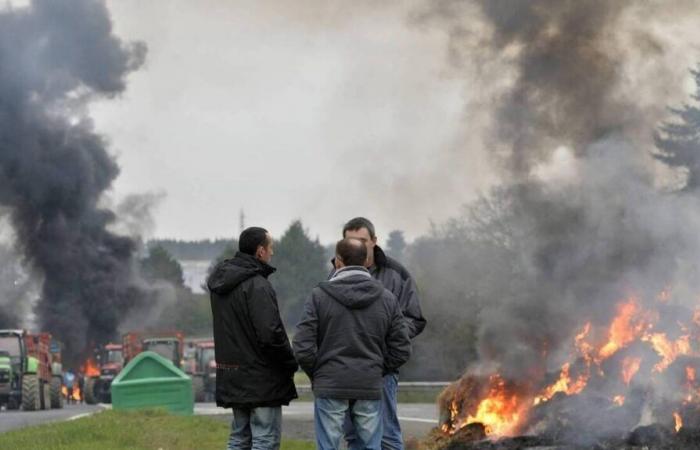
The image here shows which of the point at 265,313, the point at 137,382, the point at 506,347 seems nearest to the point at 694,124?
the point at 137,382

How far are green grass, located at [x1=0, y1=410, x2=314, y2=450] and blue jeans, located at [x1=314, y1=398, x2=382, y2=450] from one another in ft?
19.6

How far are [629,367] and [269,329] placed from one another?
7.59 m

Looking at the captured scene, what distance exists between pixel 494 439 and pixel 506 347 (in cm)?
233

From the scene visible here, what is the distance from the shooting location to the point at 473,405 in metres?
14.8

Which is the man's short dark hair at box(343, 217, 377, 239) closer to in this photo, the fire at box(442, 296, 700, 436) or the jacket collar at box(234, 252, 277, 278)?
the jacket collar at box(234, 252, 277, 278)

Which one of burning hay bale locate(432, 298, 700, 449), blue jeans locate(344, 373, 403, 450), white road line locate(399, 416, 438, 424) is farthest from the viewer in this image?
white road line locate(399, 416, 438, 424)

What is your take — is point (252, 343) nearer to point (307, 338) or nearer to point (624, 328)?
point (307, 338)

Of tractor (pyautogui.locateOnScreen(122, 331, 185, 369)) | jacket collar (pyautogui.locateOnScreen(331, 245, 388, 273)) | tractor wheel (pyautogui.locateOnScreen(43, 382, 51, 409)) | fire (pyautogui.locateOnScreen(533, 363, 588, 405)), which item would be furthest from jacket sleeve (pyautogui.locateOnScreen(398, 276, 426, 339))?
tractor (pyautogui.locateOnScreen(122, 331, 185, 369))

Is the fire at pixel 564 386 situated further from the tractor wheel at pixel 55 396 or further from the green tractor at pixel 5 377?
the tractor wheel at pixel 55 396

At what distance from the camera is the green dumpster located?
23297mm

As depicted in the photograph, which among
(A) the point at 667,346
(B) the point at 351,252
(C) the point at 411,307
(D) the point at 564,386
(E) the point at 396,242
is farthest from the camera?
(E) the point at 396,242

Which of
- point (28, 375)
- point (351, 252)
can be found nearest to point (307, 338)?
point (351, 252)

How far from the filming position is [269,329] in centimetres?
815

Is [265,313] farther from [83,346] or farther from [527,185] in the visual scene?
[83,346]
